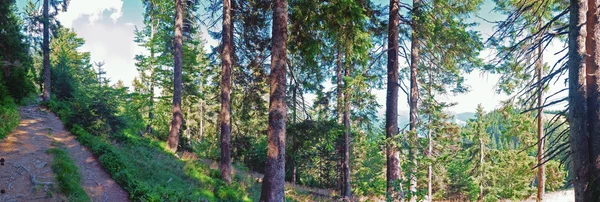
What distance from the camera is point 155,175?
9070mm

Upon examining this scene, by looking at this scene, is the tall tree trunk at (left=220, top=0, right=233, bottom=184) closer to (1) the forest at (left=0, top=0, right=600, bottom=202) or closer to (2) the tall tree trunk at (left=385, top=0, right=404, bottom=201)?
(1) the forest at (left=0, top=0, right=600, bottom=202)

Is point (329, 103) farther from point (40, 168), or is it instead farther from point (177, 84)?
point (40, 168)

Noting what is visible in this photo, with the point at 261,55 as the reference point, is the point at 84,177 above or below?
below

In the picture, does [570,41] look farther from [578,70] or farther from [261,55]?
[261,55]

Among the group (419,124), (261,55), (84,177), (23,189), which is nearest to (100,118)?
(84,177)

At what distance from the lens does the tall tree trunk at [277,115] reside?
6.93 m

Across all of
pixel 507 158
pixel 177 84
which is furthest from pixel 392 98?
pixel 507 158

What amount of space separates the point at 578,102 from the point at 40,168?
11.2 m

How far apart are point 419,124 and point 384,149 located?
1.66 meters

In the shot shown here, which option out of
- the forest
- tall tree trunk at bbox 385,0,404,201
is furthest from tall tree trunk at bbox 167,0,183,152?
tall tree trunk at bbox 385,0,404,201

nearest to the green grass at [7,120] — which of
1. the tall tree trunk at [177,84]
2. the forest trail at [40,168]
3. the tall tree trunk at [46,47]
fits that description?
the forest trail at [40,168]

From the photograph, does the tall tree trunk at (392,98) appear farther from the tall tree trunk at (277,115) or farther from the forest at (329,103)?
the tall tree trunk at (277,115)

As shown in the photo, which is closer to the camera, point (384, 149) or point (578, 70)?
point (578, 70)

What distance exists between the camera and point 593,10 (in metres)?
4.22
